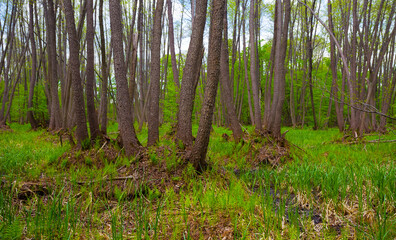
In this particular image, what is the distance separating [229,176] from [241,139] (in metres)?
2.40

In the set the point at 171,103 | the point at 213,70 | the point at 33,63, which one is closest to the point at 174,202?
the point at 213,70

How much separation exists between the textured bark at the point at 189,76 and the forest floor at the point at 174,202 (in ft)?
1.51

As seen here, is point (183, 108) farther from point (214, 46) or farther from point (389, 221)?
point (389, 221)

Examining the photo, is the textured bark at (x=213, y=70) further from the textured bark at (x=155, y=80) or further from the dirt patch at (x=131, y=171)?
the textured bark at (x=155, y=80)

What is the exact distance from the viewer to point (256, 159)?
4.88 metres

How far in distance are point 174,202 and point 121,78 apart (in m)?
2.23

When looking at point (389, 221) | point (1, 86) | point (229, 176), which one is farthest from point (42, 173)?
point (1, 86)

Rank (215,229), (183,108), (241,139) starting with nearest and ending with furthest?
1. (215,229)
2. (183,108)
3. (241,139)

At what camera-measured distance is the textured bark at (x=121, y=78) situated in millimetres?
3570

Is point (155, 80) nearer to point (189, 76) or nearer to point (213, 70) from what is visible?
point (189, 76)

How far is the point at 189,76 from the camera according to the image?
3.89 meters

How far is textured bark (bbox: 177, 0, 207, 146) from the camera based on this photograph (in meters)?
3.69

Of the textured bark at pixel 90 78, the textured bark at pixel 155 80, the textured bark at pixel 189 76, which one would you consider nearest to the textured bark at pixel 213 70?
the textured bark at pixel 189 76

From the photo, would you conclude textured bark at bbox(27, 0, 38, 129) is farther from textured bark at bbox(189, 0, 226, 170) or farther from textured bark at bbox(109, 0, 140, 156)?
textured bark at bbox(189, 0, 226, 170)
